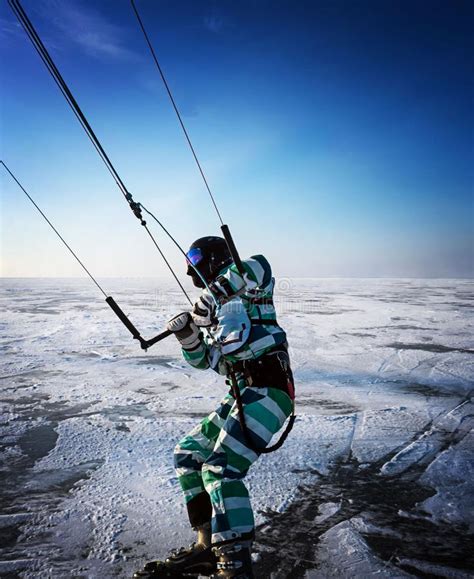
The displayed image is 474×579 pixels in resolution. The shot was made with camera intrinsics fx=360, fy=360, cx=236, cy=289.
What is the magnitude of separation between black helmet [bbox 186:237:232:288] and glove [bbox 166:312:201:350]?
18.4 inches

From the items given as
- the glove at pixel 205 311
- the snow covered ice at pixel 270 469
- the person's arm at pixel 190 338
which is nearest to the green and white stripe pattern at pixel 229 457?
the person's arm at pixel 190 338

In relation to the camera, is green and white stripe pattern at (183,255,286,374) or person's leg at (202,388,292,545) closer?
person's leg at (202,388,292,545)

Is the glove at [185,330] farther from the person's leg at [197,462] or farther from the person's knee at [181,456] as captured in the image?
the person's knee at [181,456]

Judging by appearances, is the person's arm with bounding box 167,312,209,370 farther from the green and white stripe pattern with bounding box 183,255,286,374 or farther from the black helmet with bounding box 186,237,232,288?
the black helmet with bounding box 186,237,232,288

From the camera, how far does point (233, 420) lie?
228 cm

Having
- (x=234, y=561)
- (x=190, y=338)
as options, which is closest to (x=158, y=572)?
(x=234, y=561)

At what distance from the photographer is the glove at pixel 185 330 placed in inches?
93.1

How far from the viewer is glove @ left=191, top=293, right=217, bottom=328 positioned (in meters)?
2.45

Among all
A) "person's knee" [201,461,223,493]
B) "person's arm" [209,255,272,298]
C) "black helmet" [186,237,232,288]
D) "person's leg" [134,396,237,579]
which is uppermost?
"black helmet" [186,237,232,288]

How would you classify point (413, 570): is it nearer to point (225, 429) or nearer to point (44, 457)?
point (225, 429)

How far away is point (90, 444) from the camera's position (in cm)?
408

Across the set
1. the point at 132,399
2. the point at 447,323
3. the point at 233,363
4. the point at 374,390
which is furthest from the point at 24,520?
the point at 447,323

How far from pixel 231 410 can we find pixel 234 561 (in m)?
0.82

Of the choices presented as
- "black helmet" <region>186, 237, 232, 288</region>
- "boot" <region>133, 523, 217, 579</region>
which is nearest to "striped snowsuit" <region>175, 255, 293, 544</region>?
"boot" <region>133, 523, 217, 579</region>
